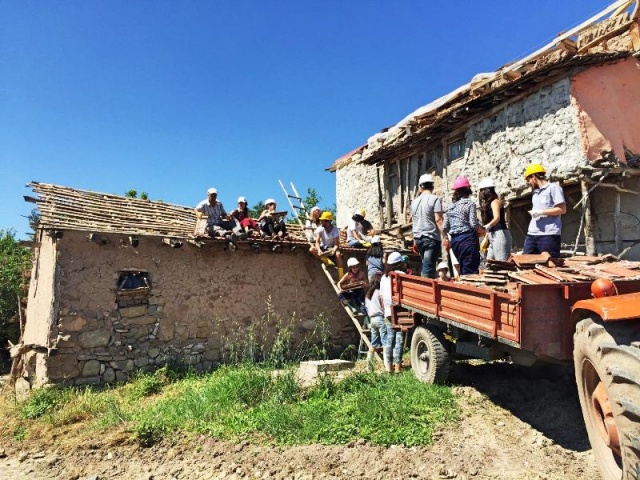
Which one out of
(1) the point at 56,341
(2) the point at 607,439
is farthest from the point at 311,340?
(2) the point at 607,439

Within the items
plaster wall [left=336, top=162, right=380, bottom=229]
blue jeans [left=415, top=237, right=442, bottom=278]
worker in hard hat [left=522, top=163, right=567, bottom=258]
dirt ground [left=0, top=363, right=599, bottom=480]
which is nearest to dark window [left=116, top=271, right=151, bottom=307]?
dirt ground [left=0, top=363, right=599, bottom=480]

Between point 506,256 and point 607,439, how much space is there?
333 centimetres

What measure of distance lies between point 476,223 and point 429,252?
2.84 ft

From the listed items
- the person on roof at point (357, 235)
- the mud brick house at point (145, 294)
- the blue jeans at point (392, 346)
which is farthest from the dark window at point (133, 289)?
the person on roof at point (357, 235)

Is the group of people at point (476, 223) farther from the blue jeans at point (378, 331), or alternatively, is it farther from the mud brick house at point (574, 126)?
the mud brick house at point (574, 126)

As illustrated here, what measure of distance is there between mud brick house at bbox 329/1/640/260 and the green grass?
5.03 m

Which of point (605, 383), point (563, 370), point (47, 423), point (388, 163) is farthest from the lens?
point (388, 163)

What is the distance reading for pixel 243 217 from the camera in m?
9.45

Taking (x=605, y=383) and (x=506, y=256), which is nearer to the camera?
(x=605, y=383)

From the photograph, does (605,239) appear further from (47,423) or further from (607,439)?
(47,423)

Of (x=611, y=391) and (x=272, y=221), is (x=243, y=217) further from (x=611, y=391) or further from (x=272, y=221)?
(x=611, y=391)

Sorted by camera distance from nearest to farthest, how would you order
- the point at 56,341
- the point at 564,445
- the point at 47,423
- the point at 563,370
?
the point at 564,445
the point at 563,370
the point at 47,423
the point at 56,341

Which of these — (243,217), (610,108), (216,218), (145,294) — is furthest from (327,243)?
(610,108)

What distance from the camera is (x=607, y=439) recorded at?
2812 mm
